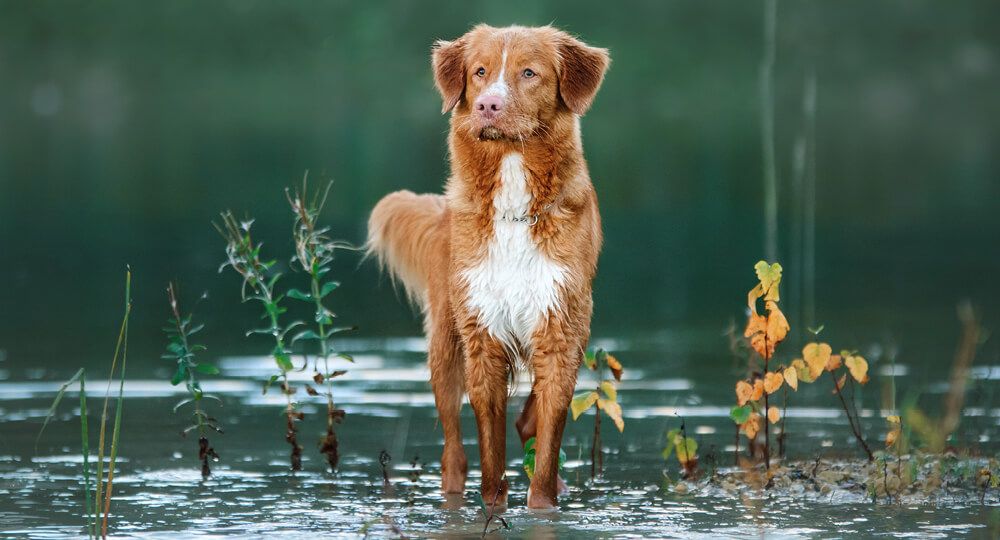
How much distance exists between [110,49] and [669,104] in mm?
23419

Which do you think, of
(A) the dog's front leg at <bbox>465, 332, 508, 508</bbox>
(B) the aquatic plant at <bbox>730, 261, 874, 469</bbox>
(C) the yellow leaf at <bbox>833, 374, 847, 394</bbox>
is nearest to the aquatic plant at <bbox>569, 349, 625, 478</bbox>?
(B) the aquatic plant at <bbox>730, 261, 874, 469</bbox>

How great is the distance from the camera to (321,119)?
184 ft

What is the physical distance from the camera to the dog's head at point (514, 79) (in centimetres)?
734

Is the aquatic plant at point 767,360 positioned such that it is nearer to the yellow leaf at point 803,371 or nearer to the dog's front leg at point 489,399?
the yellow leaf at point 803,371

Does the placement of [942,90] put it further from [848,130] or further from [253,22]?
[253,22]

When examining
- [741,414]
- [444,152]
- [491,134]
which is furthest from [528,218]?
[444,152]

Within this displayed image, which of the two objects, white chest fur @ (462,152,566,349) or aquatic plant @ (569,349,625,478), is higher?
white chest fur @ (462,152,566,349)

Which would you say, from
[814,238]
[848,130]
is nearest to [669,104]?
[848,130]

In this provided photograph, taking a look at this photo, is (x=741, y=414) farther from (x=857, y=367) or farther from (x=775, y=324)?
(x=857, y=367)

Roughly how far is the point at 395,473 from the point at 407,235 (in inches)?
49.6

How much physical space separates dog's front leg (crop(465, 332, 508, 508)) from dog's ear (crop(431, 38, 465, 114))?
1110 mm

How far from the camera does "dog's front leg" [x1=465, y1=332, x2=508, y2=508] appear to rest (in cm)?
771

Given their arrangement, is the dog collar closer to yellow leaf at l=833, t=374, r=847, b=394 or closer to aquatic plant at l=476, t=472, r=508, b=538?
aquatic plant at l=476, t=472, r=508, b=538

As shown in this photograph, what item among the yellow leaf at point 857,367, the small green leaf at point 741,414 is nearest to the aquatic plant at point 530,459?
the small green leaf at point 741,414
